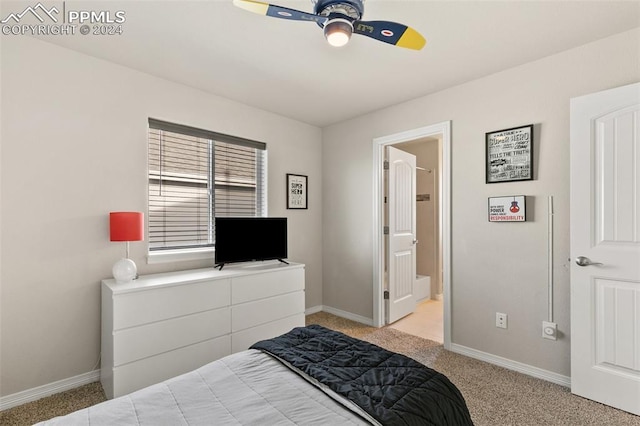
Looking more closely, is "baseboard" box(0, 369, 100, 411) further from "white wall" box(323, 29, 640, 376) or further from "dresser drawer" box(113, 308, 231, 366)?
"white wall" box(323, 29, 640, 376)

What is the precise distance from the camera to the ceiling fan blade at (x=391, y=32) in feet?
5.07

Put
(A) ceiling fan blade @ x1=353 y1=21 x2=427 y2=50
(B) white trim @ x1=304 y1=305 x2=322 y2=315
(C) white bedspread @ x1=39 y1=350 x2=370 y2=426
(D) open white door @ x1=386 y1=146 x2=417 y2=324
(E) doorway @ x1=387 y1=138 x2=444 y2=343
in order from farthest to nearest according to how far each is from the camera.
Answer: (E) doorway @ x1=387 y1=138 x2=444 y2=343 → (B) white trim @ x1=304 y1=305 x2=322 y2=315 → (D) open white door @ x1=386 y1=146 x2=417 y2=324 → (A) ceiling fan blade @ x1=353 y1=21 x2=427 y2=50 → (C) white bedspread @ x1=39 y1=350 x2=370 y2=426

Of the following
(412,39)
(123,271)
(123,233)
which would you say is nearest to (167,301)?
(123,271)

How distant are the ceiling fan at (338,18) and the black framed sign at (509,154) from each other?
1.54 metres

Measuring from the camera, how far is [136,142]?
276 cm

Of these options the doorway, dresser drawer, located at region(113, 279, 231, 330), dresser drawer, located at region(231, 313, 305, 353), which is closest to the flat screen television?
dresser drawer, located at region(113, 279, 231, 330)

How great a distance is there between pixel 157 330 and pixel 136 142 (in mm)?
1583

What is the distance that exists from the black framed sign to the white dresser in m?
2.13

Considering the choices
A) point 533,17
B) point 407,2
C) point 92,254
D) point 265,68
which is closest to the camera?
point 407,2

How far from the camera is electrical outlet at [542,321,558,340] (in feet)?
8.08

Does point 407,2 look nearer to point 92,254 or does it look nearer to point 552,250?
point 552,250

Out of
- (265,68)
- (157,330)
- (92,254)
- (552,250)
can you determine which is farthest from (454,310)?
(92,254)

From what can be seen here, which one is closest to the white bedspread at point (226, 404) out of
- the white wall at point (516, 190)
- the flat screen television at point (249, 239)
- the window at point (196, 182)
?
the flat screen television at point (249, 239)

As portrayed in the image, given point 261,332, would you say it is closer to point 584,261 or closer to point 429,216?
point 584,261
